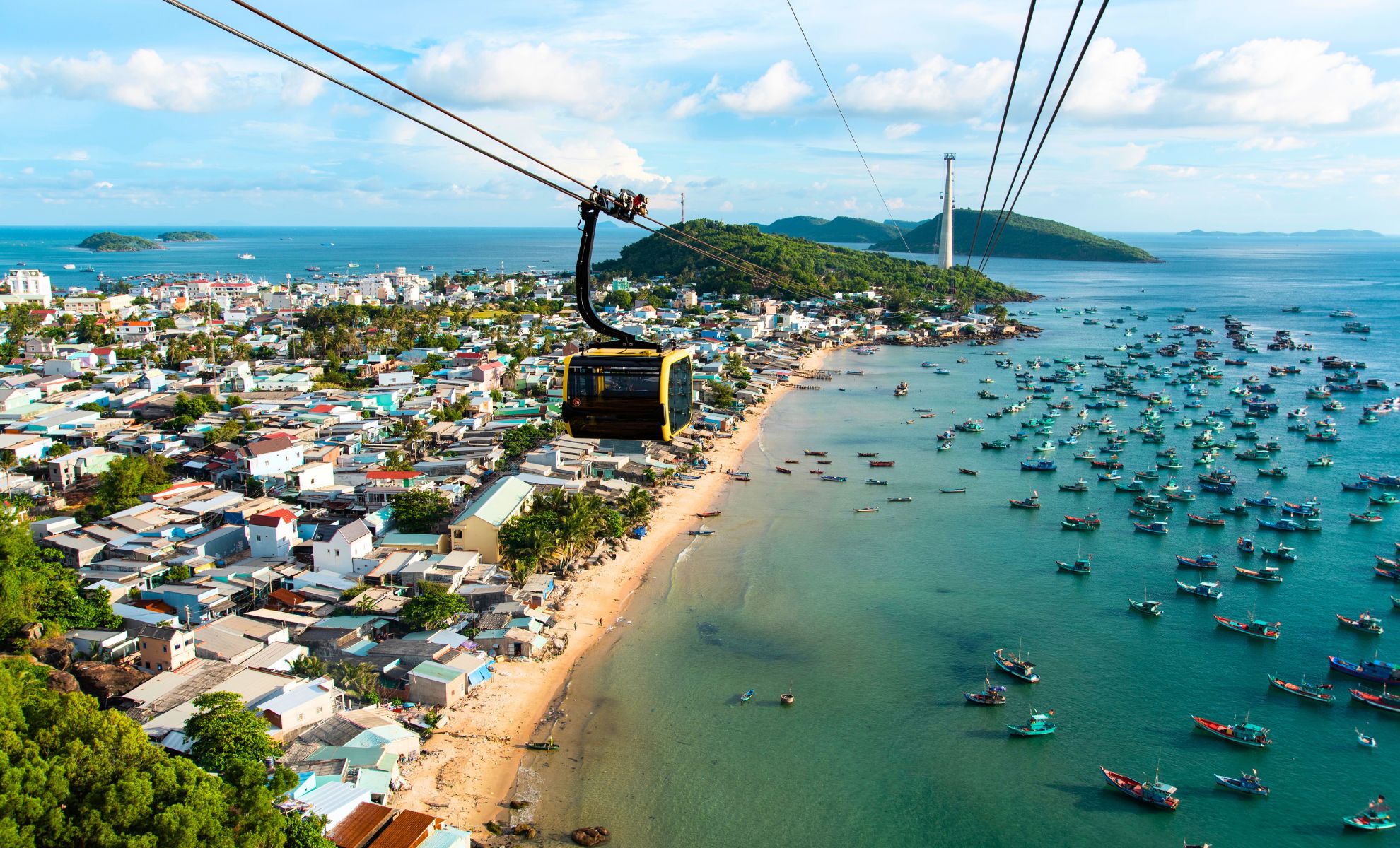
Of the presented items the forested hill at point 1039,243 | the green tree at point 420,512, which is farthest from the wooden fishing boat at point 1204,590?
the forested hill at point 1039,243

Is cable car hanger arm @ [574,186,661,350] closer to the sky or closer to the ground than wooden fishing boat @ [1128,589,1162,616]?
closer to the sky

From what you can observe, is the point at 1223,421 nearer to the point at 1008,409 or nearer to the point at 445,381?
the point at 1008,409

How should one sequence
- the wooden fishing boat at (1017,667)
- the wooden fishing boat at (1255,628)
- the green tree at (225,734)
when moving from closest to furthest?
the green tree at (225,734) < the wooden fishing boat at (1017,667) < the wooden fishing boat at (1255,628)

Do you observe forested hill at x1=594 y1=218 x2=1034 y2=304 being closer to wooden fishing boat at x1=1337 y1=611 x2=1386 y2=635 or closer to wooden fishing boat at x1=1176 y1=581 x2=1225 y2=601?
wooden fishing boat at x1=1176 y1=581 x2=1225 y2=601

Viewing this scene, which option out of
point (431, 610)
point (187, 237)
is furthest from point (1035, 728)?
point (187, 237)

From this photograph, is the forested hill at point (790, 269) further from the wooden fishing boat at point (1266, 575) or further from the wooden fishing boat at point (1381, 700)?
the wooden fishing boat at point (1381, 700)

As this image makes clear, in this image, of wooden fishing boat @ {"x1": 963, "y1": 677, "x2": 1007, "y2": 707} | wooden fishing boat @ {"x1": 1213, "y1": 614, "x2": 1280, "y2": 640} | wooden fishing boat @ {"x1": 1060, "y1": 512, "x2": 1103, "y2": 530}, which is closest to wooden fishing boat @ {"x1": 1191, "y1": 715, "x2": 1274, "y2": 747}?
wooden fishing boat @ {"x1": 963, "y1": 677, "x2": 1007, "y2": 707}

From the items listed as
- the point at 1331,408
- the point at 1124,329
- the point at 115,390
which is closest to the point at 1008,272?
the point at 1124,329
